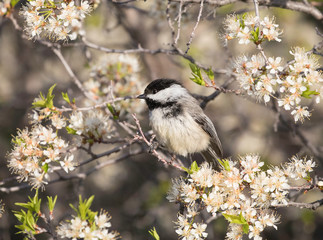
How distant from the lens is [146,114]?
18.4ft

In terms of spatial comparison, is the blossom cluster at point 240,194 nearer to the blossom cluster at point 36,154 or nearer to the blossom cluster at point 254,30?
the blossom cluster at point 254,30

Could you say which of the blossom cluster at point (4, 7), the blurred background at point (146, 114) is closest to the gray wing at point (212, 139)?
the blurred background at point (146, 114)

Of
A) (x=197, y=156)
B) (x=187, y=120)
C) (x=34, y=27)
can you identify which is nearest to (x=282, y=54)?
(x=197, y=156)

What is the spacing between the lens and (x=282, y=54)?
7332mm

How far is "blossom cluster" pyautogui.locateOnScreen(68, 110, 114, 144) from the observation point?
11.6 ft

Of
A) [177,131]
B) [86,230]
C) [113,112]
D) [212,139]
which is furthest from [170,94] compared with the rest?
[86,230]

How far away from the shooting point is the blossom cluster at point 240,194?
2.68 m

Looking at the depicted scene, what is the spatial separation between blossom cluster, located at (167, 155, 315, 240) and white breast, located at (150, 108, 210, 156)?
1307 mm

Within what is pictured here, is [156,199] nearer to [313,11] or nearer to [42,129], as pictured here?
[42,129]

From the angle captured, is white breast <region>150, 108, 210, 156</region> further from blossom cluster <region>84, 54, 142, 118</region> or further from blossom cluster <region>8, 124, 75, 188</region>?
blossom cluster <region>8, 124, 75, 188</region>

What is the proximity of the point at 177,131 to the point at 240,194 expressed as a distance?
1.53 metres

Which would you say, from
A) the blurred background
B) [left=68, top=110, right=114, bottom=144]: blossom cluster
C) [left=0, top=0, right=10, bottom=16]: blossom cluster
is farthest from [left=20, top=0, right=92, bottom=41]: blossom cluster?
the blurred background

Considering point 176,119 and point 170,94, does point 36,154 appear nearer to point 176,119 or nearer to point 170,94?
point 176,119

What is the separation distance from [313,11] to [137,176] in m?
4.27
